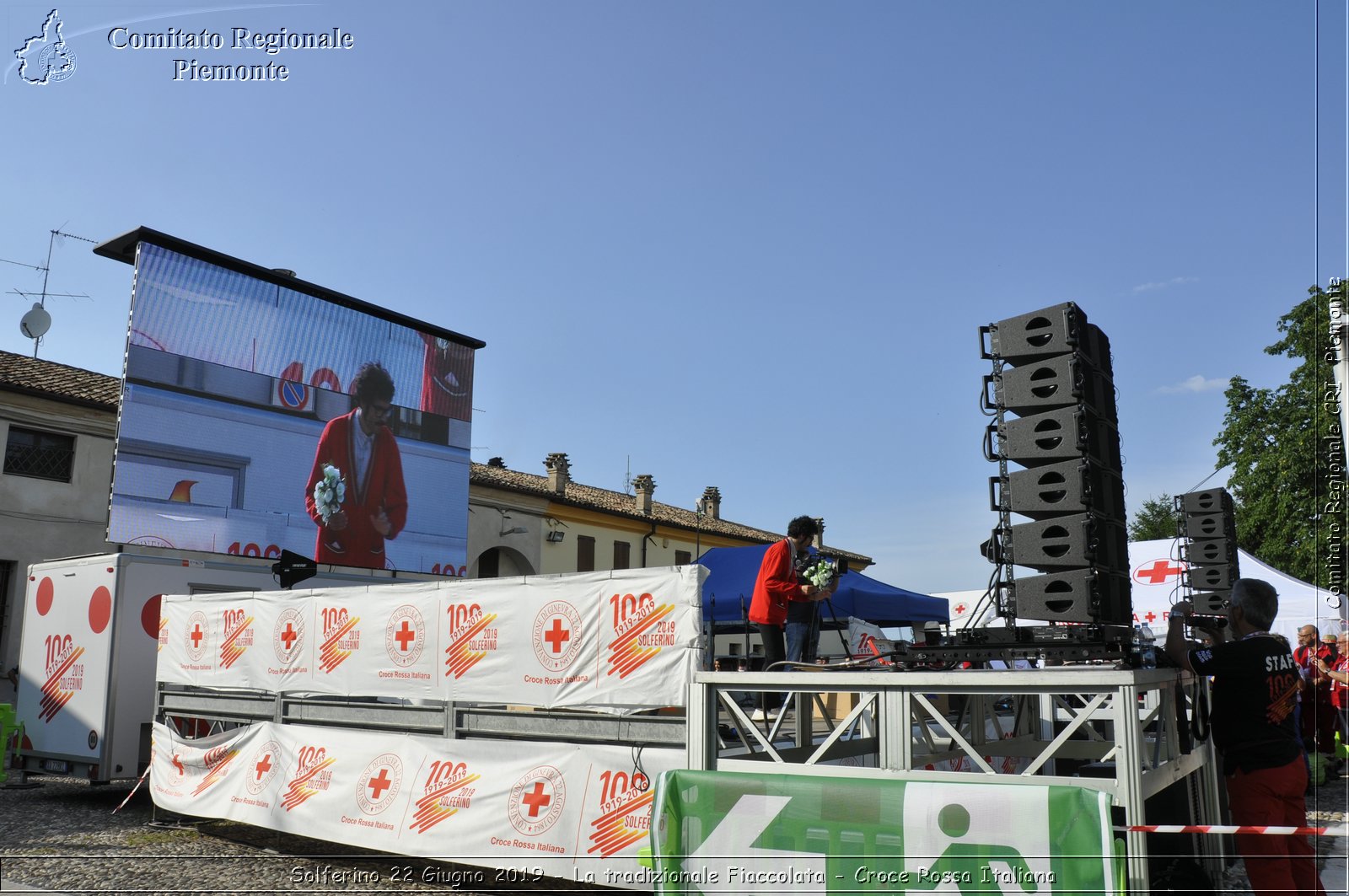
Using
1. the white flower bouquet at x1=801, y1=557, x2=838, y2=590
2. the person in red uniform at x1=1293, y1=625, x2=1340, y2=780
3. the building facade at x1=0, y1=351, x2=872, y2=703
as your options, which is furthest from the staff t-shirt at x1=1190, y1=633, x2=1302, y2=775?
the building facade at x1=0, y1=351, x2=872, y2=703

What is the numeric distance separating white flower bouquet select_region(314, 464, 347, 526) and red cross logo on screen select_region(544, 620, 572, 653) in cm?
846

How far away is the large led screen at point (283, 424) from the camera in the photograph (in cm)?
1190

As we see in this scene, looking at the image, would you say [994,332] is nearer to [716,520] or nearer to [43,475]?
[43,475]

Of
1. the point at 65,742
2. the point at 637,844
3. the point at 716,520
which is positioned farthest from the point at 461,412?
the point at 716,520

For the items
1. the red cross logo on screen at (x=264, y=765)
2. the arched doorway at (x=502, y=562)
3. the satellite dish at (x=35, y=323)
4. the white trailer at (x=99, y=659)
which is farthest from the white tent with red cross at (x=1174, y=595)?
the satellite dish at (x=35, y=323)

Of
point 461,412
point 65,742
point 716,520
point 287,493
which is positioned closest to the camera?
point 65,742

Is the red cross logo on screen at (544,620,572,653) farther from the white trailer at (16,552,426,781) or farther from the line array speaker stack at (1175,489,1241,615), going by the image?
the line array speaker stack at (1175,489,1241,615)

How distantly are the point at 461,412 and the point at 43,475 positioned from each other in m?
9.17

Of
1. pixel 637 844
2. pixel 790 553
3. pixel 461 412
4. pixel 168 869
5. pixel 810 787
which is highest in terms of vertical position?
pixel 461 412

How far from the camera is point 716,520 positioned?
43875 millimetres

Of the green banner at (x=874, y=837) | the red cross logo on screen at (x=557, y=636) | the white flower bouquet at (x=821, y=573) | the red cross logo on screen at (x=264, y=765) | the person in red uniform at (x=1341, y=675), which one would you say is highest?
the white flower bouquet at (x=821, y=573)

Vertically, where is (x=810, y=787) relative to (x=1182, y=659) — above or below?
below

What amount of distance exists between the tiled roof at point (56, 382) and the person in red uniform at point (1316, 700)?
1919 cm

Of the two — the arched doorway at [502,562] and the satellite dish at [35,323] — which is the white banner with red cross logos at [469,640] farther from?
the arched doorway at [502,562]
